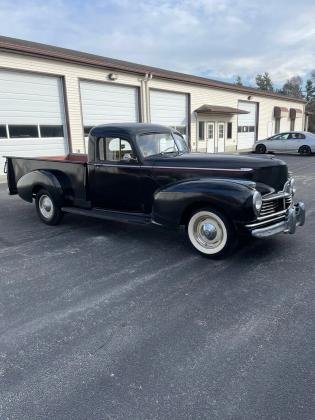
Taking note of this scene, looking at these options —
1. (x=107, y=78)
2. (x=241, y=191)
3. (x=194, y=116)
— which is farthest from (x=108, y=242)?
(x=194, y=116)

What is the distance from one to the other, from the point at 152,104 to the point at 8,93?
7975 millimetres

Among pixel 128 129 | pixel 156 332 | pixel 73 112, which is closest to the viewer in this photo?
pixel 156 332

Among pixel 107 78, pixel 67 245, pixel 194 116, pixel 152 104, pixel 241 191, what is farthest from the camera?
pixel 194 116

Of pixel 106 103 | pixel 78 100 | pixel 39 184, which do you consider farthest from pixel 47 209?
pixel 106 103

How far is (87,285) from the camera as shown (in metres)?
3.91

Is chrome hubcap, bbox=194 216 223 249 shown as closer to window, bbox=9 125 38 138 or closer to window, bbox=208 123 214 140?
window, bbox=9 125 38 138

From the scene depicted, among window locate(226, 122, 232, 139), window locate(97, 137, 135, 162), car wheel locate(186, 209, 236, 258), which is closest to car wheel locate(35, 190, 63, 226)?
window locate(97, 137, 135, 162)

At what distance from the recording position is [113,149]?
563cm

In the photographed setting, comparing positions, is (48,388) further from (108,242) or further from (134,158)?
(134,158)

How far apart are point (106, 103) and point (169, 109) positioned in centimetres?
489

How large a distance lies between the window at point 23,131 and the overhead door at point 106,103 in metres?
2.44

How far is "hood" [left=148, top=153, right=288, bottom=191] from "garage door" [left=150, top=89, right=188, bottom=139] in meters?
13.6

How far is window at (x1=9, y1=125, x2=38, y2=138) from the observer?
41.4 feet

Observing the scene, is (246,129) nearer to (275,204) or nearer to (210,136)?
(210,136)
